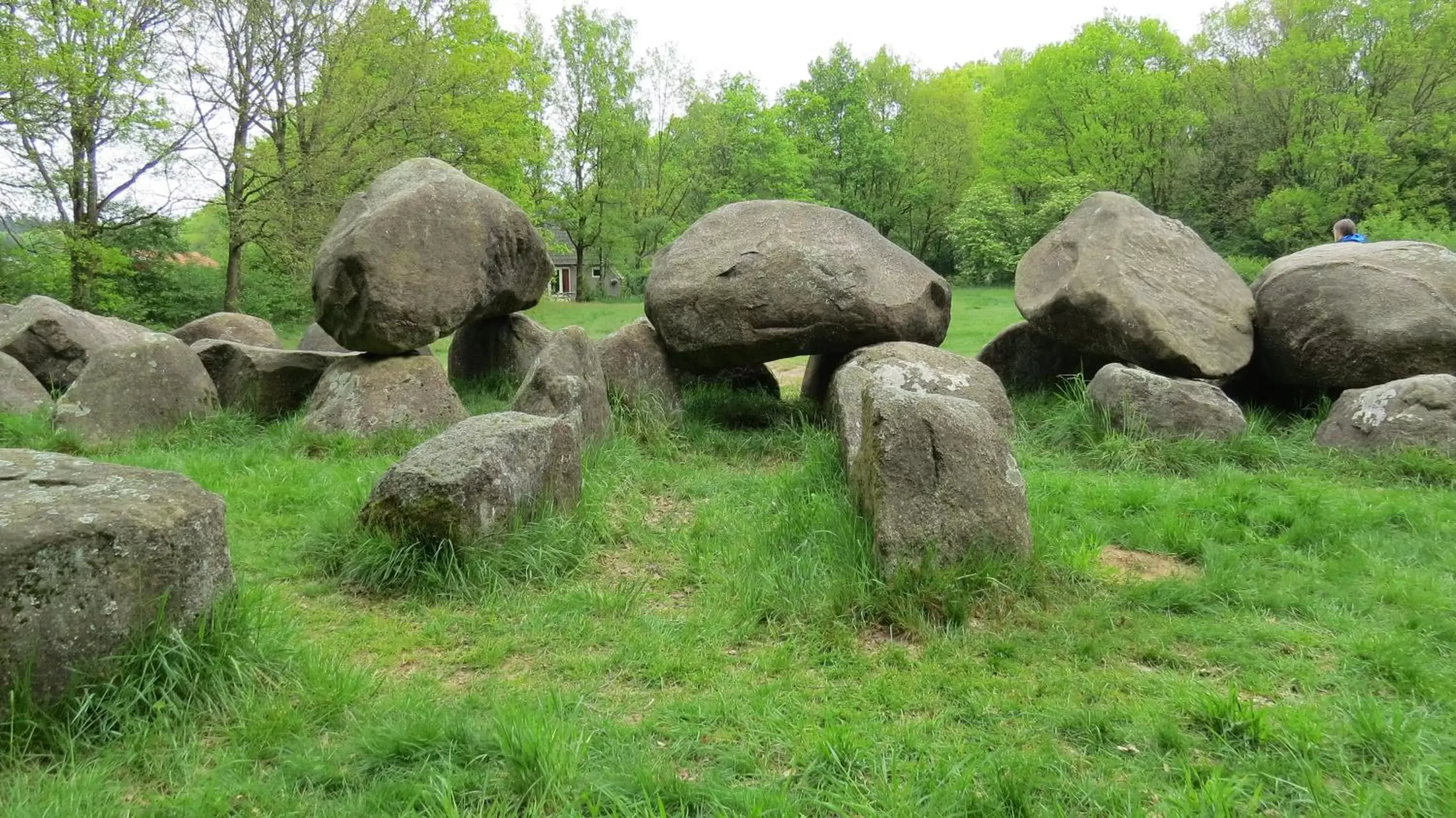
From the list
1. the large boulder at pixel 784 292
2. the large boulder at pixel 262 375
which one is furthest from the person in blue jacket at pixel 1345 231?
the large boulder at pixel 262 375

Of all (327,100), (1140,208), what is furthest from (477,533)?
(327,100)

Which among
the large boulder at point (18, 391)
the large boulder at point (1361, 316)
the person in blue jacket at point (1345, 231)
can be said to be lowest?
the large boulder at point (18, 391)

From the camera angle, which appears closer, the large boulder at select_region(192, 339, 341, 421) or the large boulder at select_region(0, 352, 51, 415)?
the large boulder at select_region(0, 352, 51, 415)

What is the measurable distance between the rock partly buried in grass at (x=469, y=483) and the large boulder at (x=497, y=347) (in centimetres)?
500

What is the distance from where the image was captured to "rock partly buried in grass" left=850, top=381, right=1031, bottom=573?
4297 mm

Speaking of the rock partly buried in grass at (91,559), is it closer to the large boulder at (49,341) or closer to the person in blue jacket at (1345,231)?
the large boulder at (49,341)

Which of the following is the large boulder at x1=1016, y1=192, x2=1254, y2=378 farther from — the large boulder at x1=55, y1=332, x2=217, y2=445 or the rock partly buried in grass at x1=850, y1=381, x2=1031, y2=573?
the large boulder at x1=55, y1=332, x2=217, y2=445

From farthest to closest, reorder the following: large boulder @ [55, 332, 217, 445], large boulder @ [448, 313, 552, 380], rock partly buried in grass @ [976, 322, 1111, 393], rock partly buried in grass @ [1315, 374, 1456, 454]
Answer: large boulder @ [448, 313, 552, 380] → rock partly buried in grass @ [976, 322, 1111, 393] → large boulder @ [55, 332, 217, 445] → rock partly buried in grass @ [1315, 374, 1456, 454]

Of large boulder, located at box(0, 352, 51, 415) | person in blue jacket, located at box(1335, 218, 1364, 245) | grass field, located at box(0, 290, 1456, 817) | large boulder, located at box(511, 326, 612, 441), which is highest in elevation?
person in blue jacket, located at box(1335, 218, 1364, 245)

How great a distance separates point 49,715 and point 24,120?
53.7ft

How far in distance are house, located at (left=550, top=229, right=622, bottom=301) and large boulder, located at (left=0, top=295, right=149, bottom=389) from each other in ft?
76.4

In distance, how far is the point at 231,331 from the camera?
11.4 metres

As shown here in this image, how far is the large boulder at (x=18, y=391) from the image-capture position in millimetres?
8375

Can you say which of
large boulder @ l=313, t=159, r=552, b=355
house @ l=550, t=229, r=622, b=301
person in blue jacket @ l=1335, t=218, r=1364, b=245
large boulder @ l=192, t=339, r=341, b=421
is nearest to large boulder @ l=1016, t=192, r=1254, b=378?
person in blue jacket @ l=1335, t=218, r=1364, b=245
